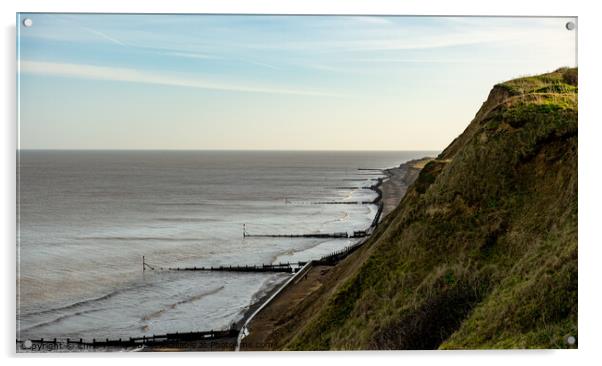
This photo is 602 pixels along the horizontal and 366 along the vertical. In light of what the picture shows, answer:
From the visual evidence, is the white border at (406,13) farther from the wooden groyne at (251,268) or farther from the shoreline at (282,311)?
the wooden groyne at (251,268)

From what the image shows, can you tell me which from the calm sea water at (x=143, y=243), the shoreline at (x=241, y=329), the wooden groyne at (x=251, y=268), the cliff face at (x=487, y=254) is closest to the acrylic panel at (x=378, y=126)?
the cliff face at (x=487, y=254)

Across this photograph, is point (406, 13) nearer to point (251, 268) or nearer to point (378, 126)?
point (378, 126)

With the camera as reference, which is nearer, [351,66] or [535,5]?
[535,5]

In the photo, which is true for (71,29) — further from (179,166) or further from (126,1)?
(179,166)

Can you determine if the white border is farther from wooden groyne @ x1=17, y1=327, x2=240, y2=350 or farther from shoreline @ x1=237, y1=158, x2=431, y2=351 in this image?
shoreline @ x1=237, y1=158, x2=431, y2=351

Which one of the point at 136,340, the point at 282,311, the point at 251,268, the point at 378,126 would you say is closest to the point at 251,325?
the point at 282,311

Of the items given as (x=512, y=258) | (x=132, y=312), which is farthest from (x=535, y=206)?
(x=132, y=312)
